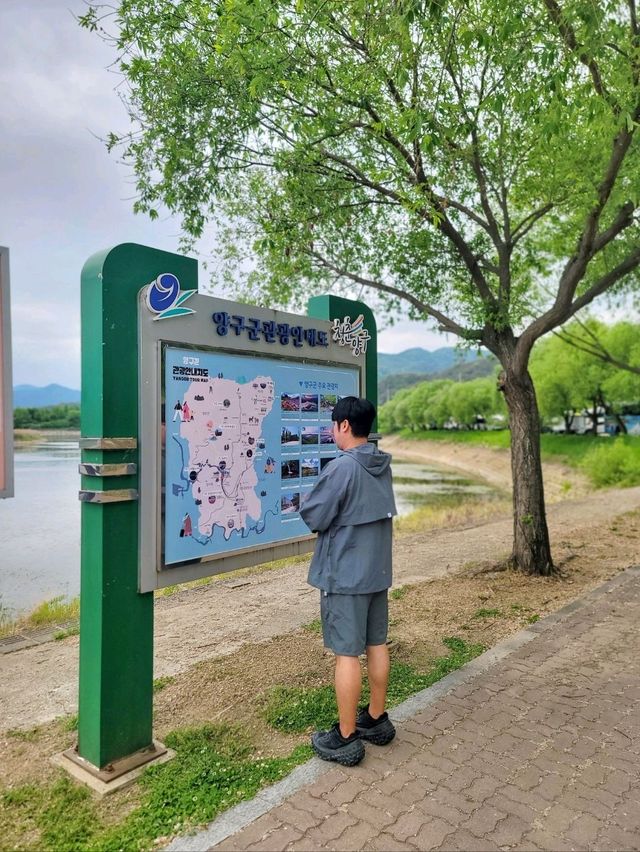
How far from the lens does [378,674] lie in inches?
131

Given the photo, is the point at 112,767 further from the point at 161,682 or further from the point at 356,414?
the point at 356,414

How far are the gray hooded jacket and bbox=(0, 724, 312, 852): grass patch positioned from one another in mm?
980

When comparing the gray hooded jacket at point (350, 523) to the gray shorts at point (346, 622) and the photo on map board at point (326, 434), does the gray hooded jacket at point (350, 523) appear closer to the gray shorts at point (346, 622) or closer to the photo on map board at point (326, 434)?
the gray shorts at point (346, 622)

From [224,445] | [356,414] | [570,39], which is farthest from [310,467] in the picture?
[570,39]

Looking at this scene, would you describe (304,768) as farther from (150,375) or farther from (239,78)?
(239,78)

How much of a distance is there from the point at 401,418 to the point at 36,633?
78771 mm

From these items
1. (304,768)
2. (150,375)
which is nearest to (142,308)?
(150,375)

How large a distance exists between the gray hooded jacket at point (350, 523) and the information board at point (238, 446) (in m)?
0.75

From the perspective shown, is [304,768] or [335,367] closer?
[304,768]

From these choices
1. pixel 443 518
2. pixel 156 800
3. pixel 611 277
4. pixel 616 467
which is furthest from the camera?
pixel 616 467

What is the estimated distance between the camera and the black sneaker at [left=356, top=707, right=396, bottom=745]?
3.33 metres

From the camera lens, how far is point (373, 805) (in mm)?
2773

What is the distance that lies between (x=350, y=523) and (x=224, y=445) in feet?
3.32

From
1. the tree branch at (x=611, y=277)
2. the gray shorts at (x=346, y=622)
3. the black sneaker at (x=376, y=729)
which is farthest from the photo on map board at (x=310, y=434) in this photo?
the tree branch at (x=611, y=277)
